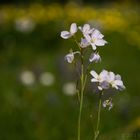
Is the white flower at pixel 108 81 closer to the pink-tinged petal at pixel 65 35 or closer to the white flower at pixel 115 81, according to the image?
the white flower at pixel 115 81

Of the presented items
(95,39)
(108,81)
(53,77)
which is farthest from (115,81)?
(53,77)

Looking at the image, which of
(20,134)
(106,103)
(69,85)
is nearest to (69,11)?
(69,85)

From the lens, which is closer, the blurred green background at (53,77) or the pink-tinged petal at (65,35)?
the pink-tinged petal at (65,35)

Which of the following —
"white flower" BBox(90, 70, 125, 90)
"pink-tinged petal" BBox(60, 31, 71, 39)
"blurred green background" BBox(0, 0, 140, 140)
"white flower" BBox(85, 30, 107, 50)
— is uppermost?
"pink-tinged petal" BBox(60, 31, 71, 39)

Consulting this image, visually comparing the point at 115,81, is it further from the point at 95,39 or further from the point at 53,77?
the point at 53,77

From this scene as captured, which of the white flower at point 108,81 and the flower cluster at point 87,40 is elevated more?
the flower cluster at point 87,40

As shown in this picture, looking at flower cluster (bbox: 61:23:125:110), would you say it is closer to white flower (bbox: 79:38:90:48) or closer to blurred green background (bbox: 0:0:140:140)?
white flower (bbox: 79:38:90:48)

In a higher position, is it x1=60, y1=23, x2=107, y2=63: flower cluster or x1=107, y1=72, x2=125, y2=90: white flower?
x1=60, y1=23, x2=107, y2=63: flower cluster

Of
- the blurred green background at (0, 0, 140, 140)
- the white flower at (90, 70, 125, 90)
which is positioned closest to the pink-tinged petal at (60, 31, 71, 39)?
the white flower at (90, 70, 125, 90)

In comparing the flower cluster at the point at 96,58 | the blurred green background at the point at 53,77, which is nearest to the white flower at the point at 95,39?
the flower cluster at the point at 96,58

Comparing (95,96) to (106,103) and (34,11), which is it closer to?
(106,103)
